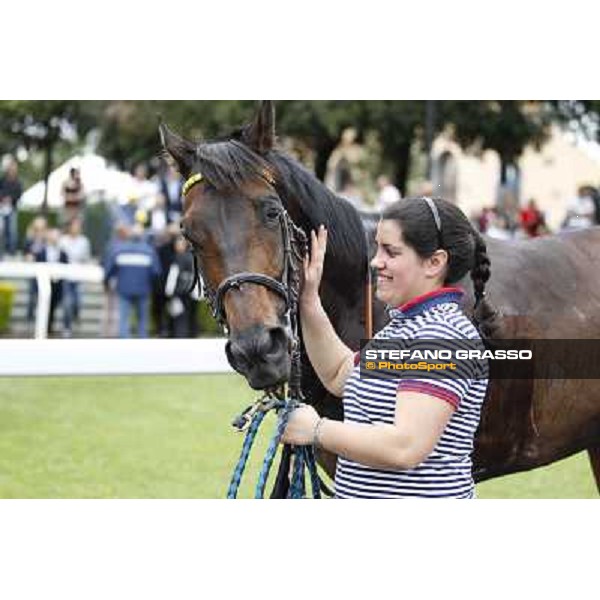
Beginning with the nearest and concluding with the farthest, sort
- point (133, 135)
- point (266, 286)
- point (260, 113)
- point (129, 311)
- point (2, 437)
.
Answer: point (266, 286)
point (260, 113)
point (2, 437)
point (129, 311)
point (133, 135)

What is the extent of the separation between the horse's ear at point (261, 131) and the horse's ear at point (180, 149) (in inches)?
7.9

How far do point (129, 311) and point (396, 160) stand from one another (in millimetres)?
19461

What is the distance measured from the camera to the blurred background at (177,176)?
18.2 meters

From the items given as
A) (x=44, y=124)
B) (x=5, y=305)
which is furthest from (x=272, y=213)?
(x=44, y=124)

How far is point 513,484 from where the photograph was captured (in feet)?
25.7

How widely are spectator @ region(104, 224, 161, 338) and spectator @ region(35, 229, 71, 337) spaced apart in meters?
1.36

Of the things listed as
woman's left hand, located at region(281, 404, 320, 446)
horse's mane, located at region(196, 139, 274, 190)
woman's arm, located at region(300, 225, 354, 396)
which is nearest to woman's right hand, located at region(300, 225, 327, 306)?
woman's arm, located at region(300, 225, 354, 396)

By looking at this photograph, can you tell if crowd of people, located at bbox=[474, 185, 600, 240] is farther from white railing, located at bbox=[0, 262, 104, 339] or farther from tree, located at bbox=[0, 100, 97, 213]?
tree, located at bbox=[0, 100, 97, 213]

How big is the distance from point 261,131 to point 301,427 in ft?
4.44

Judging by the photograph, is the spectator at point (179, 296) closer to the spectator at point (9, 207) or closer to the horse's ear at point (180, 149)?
the spectator at point (9, 207)

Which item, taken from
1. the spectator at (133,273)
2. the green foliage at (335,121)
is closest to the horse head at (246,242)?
the spectator at (133,273)

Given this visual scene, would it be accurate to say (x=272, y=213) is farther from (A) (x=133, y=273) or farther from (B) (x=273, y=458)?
(A) (x=133, y=273)

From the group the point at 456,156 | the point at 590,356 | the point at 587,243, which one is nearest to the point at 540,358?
the point at 590,356

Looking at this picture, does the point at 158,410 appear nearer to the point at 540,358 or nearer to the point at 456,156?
the point at 540,358
